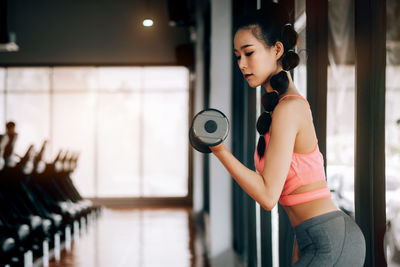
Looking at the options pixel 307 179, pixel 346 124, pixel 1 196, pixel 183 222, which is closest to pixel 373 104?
pixel 346 124

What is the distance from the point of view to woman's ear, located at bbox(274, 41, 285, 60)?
48.4 inches

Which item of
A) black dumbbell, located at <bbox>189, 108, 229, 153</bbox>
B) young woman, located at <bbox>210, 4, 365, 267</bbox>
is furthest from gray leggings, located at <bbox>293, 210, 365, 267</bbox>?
black dumbbell, located at <bbox>189, 108, 229, 153</bbox>

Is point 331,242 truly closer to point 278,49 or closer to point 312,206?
point 312,206

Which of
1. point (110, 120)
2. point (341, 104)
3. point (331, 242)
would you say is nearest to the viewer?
point (331, 242)

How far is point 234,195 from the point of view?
180 inches

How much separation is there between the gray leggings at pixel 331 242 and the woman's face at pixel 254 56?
412mm

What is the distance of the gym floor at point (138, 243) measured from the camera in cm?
454

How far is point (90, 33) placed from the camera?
31.0 feet

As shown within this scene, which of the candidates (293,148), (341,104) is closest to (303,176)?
(293,148)

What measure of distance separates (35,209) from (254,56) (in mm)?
4183

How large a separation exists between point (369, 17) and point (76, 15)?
8676 mm

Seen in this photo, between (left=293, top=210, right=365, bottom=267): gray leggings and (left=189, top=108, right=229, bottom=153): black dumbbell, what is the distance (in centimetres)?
37

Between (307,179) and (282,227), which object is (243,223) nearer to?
(282,227)

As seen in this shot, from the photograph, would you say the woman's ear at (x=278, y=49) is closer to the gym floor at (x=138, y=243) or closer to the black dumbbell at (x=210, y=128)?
the black dumbbell at (x=210, y=128)
